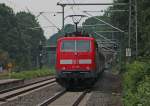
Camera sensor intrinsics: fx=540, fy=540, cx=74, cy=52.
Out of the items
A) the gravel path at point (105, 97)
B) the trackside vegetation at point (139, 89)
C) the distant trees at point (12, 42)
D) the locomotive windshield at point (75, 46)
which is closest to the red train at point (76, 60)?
the locomotive windshield at point (75, 46)

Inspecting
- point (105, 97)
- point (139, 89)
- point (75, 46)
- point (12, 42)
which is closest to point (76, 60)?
point (75, 46)

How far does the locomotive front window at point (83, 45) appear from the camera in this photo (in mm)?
29078

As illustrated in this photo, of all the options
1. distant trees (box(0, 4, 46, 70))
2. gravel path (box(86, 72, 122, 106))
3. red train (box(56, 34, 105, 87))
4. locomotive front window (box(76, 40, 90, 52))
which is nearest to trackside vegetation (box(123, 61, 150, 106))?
gravel path (box(86, 72, 122, 106))

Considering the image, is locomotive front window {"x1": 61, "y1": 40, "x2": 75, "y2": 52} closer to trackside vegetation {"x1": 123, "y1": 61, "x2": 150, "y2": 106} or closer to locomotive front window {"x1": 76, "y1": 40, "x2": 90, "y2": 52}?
locomotive front window {"x1": 76, "y1": 40, "x2": 90, "y2": 52}

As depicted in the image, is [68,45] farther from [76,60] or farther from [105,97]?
[105,97]

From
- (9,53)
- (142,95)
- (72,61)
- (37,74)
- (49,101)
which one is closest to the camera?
(142,95)

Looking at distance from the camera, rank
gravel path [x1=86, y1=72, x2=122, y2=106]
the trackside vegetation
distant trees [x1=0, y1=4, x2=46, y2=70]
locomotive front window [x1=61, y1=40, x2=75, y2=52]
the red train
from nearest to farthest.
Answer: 1. the trackside vegetation
2. gravel path [x1=86, y1=72, x2=122, y2=106]
3. the red train
4. locomotive front window [x1=61, y1=40, x2=75, y2=52]
5. distant trees [x1=0, y1=4, x2=46, y2=70]

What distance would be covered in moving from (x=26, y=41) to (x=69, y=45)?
9287 centimetres

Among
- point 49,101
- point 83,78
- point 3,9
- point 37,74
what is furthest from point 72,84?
point 3,9

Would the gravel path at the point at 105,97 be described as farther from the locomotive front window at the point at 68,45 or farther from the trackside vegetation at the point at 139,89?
the locomotive front window at the point at 68,45

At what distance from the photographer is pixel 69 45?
29.1 meters

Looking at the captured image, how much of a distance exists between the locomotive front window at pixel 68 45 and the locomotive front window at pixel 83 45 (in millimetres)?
270

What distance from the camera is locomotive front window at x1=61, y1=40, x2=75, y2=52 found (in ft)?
95.2

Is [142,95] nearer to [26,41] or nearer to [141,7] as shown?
[141,7]
